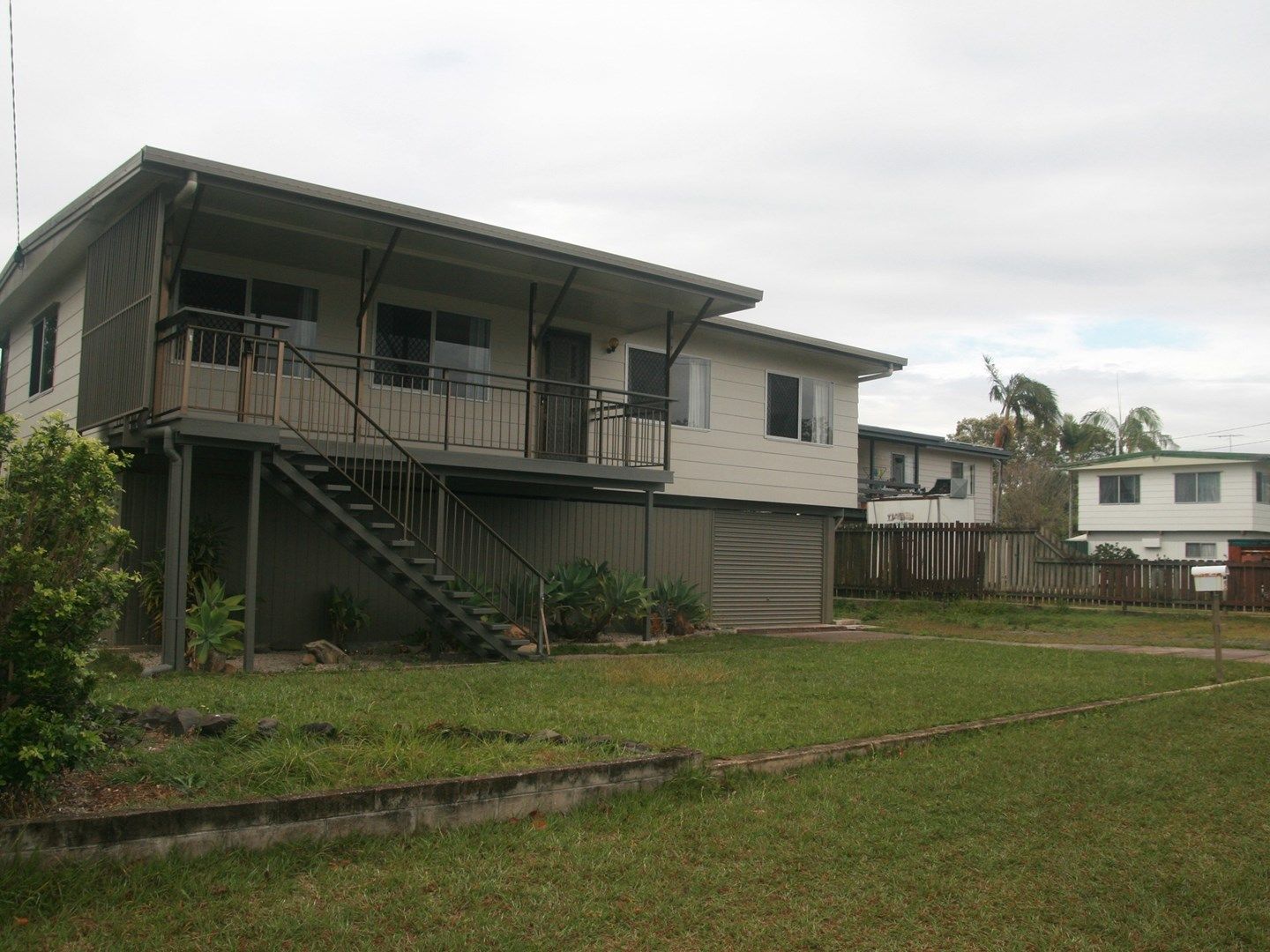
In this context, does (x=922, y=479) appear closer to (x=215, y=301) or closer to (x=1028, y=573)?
(x=1028, y=573)

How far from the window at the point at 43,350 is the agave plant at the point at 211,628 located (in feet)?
21.0

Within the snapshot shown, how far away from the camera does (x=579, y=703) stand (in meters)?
9.05

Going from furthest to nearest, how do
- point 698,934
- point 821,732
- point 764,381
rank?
point 764,381 < point 821,732 < point 698,934

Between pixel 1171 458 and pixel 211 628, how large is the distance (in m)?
35.5

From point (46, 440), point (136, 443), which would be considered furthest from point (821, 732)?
point (136, 443)

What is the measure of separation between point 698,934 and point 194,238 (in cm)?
1139

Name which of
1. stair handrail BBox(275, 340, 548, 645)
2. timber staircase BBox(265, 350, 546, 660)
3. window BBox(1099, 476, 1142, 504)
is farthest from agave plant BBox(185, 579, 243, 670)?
window BBox(1099, 476, 1142, 504)

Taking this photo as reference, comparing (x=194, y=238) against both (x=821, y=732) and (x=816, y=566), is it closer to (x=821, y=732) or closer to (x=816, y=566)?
(x=821, y=732)

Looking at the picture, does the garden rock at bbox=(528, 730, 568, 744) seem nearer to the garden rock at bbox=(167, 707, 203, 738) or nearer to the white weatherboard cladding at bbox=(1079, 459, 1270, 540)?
the garden rock at bbox=(167, 707, 203, 738)

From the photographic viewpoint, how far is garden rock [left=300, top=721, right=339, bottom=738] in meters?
6.56

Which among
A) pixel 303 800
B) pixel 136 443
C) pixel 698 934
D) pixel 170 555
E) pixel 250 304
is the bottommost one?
pixel 698 934

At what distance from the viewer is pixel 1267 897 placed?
5176 mm

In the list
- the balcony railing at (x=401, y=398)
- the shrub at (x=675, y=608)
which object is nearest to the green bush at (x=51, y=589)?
the balcony railing at (x=401, y=398)

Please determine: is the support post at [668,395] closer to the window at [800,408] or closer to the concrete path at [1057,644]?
the window at [800,408]
